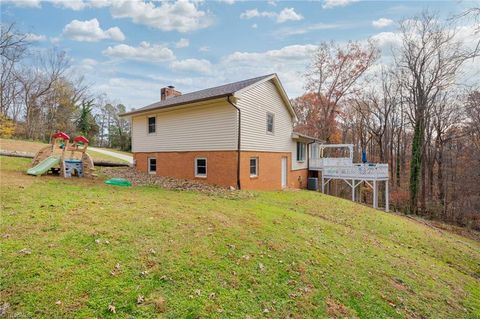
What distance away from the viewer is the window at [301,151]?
19.0m

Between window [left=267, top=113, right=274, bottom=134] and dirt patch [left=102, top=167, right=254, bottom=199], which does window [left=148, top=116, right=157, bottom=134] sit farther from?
window [left=267, top=113, right=274, bottom=134]

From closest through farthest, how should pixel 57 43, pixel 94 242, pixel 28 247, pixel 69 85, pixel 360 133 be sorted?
1. pixel 28 247
2. pixel 94 242
3. pixel 360 133
4. pixel 57 43
5. pixel 69 85

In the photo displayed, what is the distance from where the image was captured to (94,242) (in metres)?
4.65

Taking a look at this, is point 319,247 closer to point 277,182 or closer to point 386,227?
point 386,227

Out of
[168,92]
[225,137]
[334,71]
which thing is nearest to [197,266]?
[225,137]

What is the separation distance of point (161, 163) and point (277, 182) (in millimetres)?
7142

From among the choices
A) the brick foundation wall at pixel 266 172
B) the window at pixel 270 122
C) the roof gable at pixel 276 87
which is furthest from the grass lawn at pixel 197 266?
the window at pixel 270 122

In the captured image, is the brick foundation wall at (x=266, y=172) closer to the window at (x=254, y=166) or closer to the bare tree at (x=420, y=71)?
the window at (x=254, y=166)

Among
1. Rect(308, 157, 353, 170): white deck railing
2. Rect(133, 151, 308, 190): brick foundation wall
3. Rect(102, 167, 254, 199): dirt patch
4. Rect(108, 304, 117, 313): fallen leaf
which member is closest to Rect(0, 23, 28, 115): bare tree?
Rect(133, 151, 308, 190): brick foundation wall

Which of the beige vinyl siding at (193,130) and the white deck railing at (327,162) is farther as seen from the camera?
the white deck railing at (327,162)

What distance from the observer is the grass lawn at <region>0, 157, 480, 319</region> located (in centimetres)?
342

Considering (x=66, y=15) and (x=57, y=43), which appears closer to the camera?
(x=66, y=15)

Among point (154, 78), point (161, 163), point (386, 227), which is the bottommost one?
point (386, 227)

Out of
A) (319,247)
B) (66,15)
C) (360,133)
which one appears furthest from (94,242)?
(360,133)
